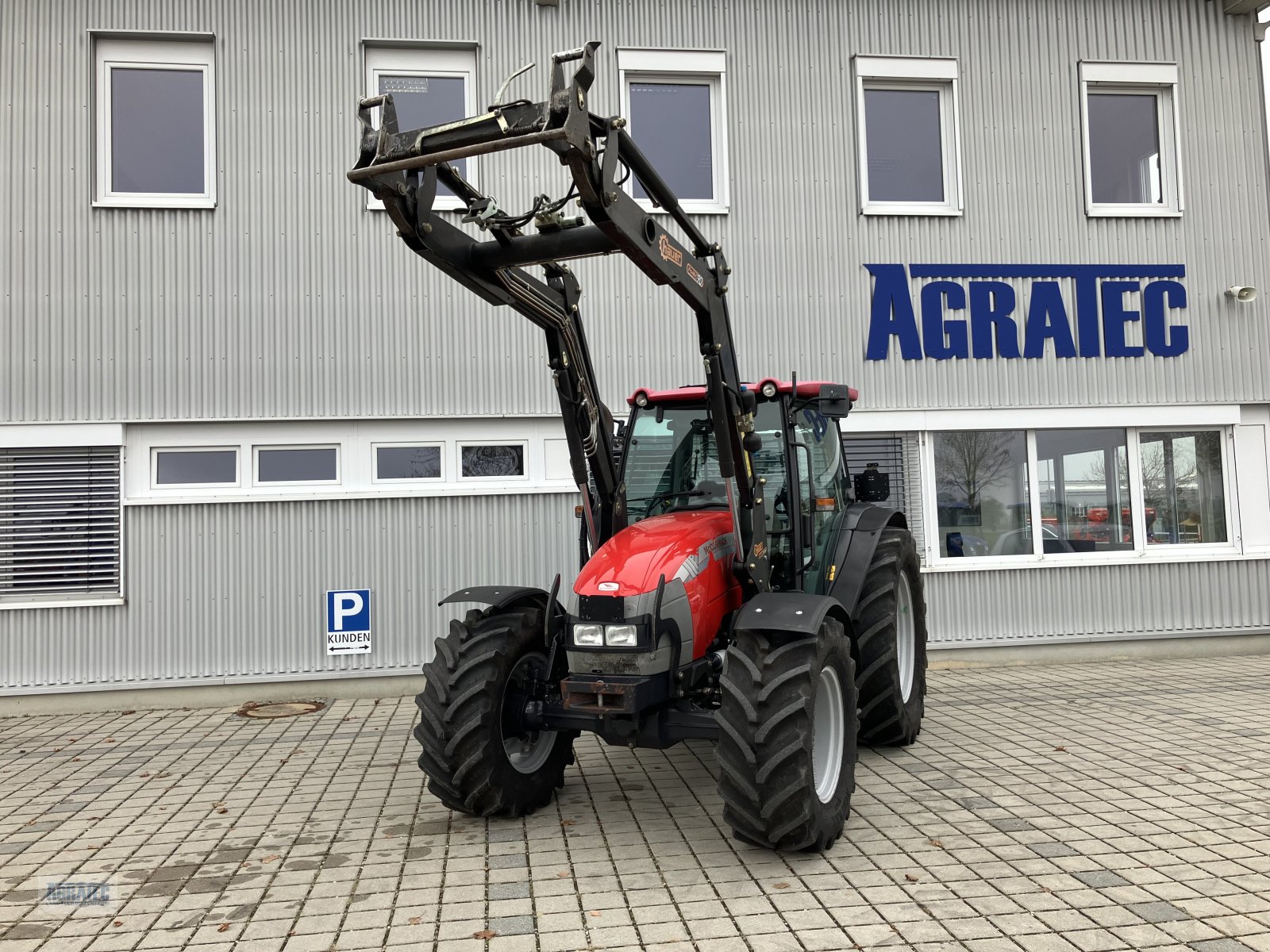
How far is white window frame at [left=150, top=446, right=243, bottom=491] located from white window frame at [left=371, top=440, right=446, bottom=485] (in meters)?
1.15

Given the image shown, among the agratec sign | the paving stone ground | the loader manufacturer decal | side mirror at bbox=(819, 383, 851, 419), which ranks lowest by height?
the paving stone ground

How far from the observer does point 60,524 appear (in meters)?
7.91

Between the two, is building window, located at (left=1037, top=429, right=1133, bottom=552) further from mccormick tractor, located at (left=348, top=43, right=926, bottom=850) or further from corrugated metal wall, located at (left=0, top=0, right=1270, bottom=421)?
mccormick tractor, located at (left=348, top=43, right=926, bottom=850)

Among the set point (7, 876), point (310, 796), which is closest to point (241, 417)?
point (310, 796)

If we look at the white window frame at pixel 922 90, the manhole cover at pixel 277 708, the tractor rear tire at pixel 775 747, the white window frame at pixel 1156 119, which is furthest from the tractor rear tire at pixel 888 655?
the white window frame at pixel 1156 119

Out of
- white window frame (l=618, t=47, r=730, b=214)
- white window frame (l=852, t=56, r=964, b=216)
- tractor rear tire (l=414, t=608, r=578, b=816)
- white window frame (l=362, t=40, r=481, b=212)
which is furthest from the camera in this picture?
white window frame (l=852, t=56, r=964, b=216)

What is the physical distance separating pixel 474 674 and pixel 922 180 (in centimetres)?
731

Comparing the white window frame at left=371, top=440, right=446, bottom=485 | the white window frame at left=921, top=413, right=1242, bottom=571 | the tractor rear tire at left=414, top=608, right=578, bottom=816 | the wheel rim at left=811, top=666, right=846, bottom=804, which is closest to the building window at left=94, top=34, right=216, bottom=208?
the white window frame at left=371, top=440, right=446, bottom=485

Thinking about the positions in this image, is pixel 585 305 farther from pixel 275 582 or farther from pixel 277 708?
pixel 277 708

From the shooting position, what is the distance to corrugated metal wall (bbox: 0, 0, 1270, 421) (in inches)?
316

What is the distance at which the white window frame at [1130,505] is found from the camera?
900 centimetres

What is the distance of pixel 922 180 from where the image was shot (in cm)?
928

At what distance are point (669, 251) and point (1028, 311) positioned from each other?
6.36 meters

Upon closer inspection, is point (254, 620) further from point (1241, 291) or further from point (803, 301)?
point (1241, 291)
